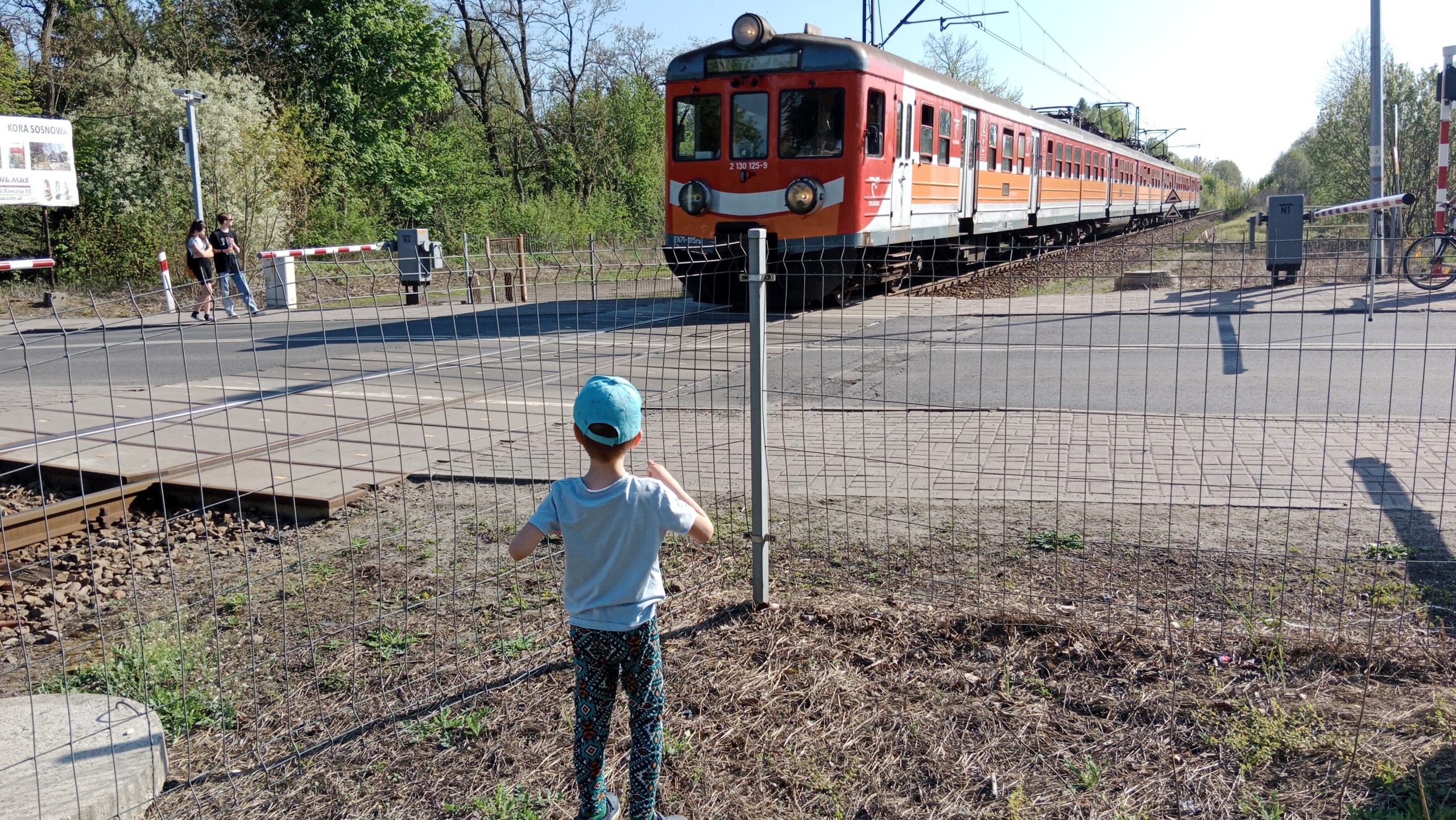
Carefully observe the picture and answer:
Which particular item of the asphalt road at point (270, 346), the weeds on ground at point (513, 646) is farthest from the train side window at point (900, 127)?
the weeds on ground at point (513, 646)

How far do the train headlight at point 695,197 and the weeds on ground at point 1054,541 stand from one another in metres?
9.93

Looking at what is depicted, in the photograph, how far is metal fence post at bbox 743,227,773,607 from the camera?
4102 millimetres

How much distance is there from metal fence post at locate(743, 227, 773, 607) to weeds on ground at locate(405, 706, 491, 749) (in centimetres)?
125

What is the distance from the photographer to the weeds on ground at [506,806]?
2.89 m

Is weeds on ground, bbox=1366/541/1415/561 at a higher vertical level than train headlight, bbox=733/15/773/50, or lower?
lower

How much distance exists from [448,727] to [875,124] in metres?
11.5

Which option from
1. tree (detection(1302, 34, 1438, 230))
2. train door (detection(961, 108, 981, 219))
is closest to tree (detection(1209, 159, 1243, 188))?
tree (detection(1302, 34, 1438, 230))

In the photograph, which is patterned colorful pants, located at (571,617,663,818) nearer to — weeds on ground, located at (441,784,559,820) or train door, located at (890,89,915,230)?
weeds on ground, located at (441,784,559,820)

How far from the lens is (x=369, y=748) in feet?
10.7

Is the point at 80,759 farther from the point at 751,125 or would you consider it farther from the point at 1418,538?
the point at 751,125

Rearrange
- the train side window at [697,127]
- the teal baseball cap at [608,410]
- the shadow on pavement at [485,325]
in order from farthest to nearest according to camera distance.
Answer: the train side window at [697,127] → the shadow on pavement at [485,325] → the teal baseball cap at [608,410]

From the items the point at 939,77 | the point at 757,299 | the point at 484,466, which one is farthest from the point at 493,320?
the point at 757,299

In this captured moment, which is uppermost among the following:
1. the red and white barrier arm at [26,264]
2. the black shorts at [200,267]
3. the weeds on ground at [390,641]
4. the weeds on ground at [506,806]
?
the red and white barrier arm at [26,264]

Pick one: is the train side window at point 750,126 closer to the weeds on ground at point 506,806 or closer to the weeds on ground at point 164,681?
the weeds on ground at point 164,681
